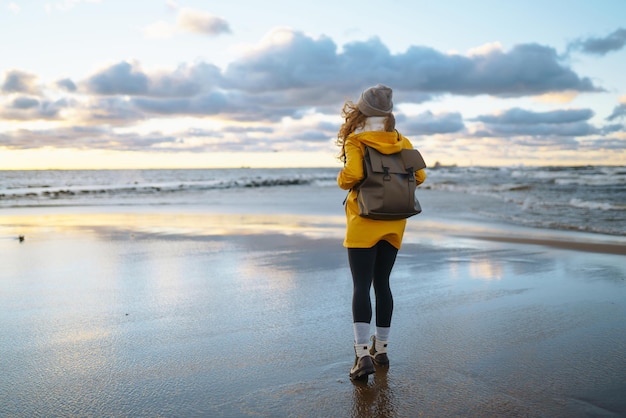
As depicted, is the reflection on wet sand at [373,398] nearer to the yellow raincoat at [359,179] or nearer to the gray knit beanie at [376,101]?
the yellow raincoat at [359,179]

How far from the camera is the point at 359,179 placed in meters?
3.46

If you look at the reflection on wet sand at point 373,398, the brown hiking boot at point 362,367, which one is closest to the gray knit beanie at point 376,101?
the brown hiking boot at point 362,367

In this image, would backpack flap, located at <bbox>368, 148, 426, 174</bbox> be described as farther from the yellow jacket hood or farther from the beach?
the beach

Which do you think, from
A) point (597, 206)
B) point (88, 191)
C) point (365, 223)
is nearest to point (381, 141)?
point (365, 223)

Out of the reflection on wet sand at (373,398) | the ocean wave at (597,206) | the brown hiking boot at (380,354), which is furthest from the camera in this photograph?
the ocean wave at (597,206)

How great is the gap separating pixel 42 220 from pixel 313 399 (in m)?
13.6

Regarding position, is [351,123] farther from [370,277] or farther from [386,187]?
[370,277]

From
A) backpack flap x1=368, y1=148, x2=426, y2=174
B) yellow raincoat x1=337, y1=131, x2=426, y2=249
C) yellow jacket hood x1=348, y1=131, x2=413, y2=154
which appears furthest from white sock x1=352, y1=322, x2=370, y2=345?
yellow jacket hood x1=348, y1=131, x2=413, y2=154

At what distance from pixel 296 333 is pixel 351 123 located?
1830mm

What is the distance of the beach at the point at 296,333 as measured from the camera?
318 centimetres

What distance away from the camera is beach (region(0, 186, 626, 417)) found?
3.18 metres

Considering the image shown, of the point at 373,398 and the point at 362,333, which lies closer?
the point at 373,398

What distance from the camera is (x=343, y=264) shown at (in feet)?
24.8

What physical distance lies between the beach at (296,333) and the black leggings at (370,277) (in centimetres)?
40
